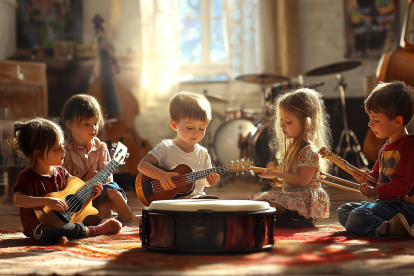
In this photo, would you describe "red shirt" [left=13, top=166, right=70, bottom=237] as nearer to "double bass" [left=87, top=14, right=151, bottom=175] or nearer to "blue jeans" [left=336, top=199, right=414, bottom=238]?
"blue jeans" [left=336, top=199, right=414, bottom=238]

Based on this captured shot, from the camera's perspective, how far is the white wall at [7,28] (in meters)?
5.72

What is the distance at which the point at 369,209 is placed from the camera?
1998 mm

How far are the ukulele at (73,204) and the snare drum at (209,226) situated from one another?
1.78 feet

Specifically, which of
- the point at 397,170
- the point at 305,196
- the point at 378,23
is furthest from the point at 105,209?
the point at 378,23

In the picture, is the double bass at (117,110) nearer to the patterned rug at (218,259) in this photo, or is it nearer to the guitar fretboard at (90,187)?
the guitar fretboard at (90,187)

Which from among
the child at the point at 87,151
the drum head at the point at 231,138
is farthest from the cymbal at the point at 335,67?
the child at the point at 87,151

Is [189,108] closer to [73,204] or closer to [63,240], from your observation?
[73,204]

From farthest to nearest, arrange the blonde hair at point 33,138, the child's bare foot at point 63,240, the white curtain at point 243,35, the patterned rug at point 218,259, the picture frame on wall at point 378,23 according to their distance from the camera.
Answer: the white curtain at point 243,35 → the picture frame on wall at point 378,23 → the blonde hair at point 33,138 → the child's bare foot at point 63,240 → the patterned rug at point 218,259

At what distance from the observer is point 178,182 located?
2.17 meters

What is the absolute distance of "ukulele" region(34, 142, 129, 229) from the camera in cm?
188

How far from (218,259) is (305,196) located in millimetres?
943

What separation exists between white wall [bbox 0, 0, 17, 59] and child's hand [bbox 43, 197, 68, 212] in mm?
4531

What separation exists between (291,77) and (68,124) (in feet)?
13.2

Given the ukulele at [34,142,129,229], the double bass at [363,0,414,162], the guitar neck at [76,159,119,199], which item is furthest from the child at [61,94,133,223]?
the double bass at [363,0,414,162]
